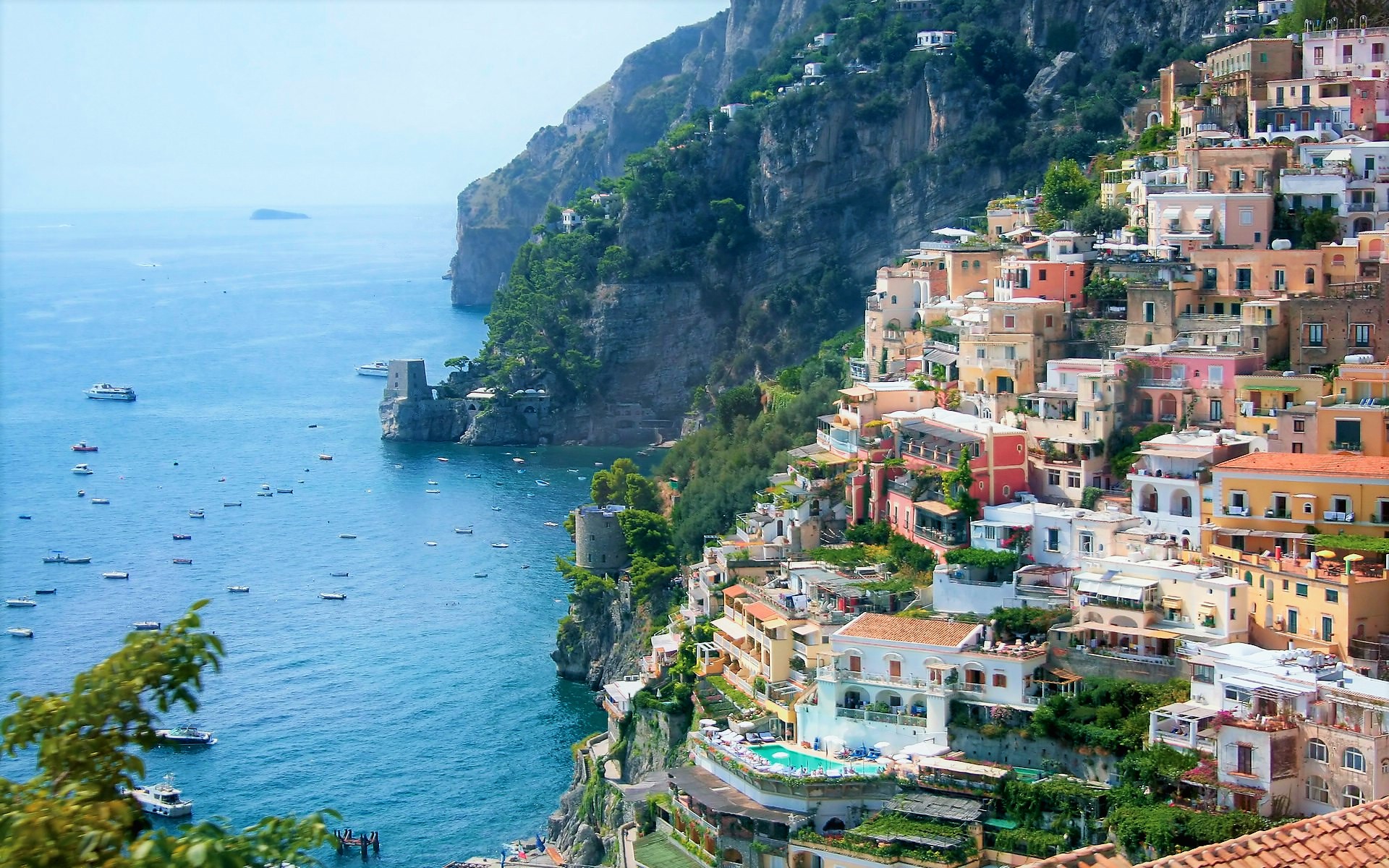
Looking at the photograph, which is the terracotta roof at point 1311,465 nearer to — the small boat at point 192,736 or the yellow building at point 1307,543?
the yellow building at point 1307,543

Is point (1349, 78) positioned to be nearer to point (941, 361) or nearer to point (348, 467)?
point (941, 361)

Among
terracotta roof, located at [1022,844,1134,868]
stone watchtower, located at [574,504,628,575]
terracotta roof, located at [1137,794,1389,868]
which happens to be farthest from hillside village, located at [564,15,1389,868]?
terracotta roof, located at [1137,794,1389,868]

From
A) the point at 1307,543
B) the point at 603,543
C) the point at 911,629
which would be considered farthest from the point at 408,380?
the point at 1307,543

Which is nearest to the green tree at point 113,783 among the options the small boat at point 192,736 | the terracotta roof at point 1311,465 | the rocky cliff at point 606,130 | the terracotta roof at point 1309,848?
the terracotta roof at point 1309,848

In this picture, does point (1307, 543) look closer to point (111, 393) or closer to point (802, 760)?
point (802, 760)

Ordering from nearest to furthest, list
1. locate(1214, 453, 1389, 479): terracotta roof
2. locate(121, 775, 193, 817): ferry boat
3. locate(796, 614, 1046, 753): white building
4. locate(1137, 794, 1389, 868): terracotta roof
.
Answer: locate(1137, 794, 1389, 868): terracotta roof < locate(796, 614, 1046, 753): white building < locate(1214, 453, 1389, 479): terracotta roof < locate(121, 775, 193, 817): ferry boat

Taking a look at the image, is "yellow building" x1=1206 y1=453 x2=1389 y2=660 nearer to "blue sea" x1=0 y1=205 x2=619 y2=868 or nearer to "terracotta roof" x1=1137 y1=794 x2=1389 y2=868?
"blue sea" x1=0 y1=205 x2=619 y2=868
